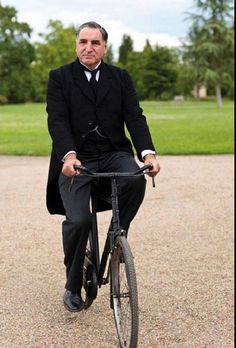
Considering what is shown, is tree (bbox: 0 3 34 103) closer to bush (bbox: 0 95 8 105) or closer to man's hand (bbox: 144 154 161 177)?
bush (bbox: 0 95 8 105)

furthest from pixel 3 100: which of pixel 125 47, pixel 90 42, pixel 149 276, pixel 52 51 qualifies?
pixel 90 42

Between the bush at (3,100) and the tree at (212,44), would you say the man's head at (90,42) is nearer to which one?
the tree at (212,44)

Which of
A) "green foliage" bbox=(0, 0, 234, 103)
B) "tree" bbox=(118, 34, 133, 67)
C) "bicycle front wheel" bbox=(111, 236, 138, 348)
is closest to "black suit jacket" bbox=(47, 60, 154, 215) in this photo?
"bicycle front wheel" bbox=(111, 236, 138, 348)

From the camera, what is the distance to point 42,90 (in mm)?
68125

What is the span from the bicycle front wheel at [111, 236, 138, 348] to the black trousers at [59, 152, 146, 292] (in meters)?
0.25

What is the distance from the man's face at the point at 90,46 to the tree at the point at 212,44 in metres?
50.6

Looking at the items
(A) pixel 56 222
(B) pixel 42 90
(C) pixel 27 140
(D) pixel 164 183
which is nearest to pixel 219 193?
(D) pixel 164 183

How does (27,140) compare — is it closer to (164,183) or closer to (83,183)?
(164,183)

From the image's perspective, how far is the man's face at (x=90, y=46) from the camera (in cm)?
368

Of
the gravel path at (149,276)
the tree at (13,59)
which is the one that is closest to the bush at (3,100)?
the tree at (13,59)

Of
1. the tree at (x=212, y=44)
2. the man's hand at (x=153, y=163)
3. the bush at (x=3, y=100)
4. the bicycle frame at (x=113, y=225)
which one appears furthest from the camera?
the bush at (x=3, y=100)

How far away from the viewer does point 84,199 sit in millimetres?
3631

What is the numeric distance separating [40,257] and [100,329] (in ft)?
6.10

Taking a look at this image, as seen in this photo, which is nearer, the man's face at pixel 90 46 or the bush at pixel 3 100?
the man's face at pixel 90 46
